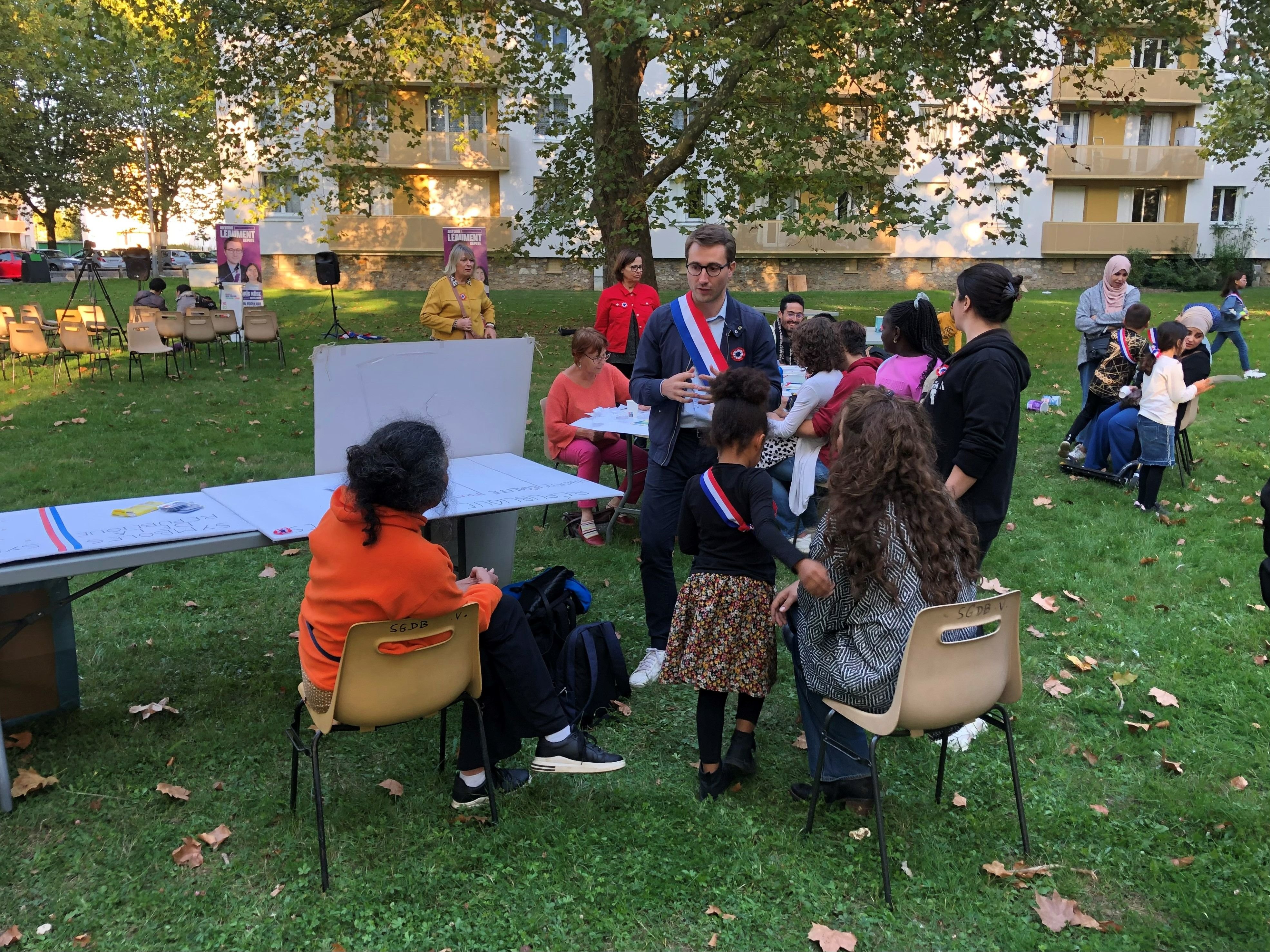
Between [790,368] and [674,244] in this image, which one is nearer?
[790,368]

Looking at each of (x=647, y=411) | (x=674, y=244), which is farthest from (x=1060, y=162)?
(x=647, y=411)

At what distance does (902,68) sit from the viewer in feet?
32.4

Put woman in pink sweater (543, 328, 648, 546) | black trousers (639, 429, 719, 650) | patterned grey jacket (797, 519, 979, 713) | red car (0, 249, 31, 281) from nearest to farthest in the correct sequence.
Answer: patterned grey jacket (797, 519, 979, 713) → black trousers (639, 429, 719, 650) → woman in pink sweater (543, 328, 648, 546) → red car (0, 249, 31, 281)

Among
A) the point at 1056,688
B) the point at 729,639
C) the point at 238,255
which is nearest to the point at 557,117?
the point at 238,255

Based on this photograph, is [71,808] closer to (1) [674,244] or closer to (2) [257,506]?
(2) [257,506]

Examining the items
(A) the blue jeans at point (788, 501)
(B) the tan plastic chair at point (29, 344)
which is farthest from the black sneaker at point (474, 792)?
(B) the tan plastic chair at point (29, 344)

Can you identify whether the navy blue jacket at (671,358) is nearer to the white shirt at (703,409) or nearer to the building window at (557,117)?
the white shirt at (703,409)

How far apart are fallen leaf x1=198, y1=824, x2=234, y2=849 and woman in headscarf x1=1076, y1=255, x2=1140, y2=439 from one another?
809cm

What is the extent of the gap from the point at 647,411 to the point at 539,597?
2.66m

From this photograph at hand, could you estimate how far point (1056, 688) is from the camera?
166 inches

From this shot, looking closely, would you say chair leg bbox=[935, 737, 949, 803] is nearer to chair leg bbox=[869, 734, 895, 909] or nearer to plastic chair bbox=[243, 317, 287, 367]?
chair leg bbox=[869, 734, 895, 909]

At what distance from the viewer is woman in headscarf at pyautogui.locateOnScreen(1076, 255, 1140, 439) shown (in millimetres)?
8742

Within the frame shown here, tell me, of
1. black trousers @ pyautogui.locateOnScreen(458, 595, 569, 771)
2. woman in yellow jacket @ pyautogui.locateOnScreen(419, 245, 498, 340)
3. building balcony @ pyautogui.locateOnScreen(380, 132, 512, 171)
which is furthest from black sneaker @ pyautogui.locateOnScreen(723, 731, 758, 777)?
building balcony @ pyautogui.locateOnScreen(380, 132, 512, 171)

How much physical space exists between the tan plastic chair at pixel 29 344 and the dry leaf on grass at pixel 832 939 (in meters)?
11.9
